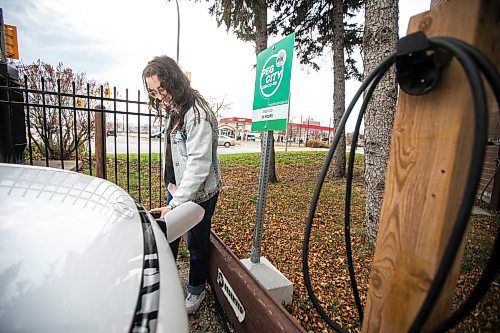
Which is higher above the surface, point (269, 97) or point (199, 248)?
point (269, 97)

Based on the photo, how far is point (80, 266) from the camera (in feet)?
2.82

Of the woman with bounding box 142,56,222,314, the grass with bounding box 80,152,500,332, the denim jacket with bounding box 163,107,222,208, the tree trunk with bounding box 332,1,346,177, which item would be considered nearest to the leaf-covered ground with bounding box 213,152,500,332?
the grass with bounding box 80,152,500,332

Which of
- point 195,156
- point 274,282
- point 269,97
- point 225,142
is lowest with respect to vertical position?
point 274,282

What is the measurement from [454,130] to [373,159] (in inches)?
104

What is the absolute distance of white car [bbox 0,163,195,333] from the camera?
70 centimetres

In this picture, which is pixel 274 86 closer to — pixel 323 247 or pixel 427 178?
pixel 427 178

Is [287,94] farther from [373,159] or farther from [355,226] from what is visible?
[355,226]

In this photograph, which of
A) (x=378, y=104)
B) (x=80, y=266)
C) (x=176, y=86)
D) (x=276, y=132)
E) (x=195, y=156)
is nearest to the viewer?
(x=80, y=266)

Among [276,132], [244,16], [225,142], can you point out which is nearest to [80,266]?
[244,16]

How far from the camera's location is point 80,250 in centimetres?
94

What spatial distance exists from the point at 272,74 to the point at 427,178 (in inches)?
64.3

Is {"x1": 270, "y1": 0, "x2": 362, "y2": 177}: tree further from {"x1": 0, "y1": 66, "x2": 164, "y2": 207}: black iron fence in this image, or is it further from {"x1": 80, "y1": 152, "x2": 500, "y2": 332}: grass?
{"x1": 0, "y1": 66, "x2": 164, "y2": 207}: black iron fence

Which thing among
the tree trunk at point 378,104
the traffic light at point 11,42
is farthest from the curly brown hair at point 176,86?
the traffic light at point 11,42

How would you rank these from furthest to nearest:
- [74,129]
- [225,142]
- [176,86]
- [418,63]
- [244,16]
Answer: [225,142] < [244,16] < [74,129] < [176,86] < [418,63]
